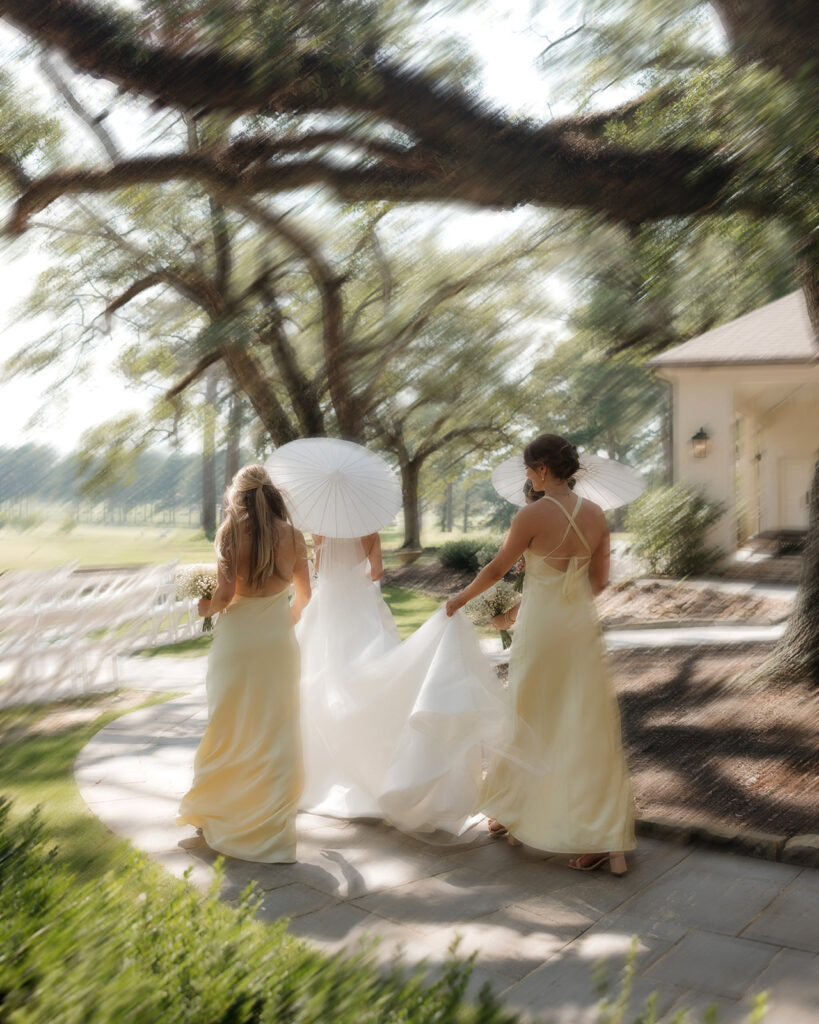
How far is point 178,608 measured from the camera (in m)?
9.84

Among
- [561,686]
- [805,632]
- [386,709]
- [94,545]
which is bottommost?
[805,632]

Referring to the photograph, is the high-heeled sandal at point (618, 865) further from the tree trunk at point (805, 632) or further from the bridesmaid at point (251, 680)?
the tree trunk at point (805, 632)

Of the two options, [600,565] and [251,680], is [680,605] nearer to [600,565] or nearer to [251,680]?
[600,565]

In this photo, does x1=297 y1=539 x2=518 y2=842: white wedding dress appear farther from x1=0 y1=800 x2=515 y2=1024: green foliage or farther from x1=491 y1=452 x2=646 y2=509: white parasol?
x1=0 y1=800 x2=515 y2=1024: green foliage

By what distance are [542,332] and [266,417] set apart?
2.20 feet

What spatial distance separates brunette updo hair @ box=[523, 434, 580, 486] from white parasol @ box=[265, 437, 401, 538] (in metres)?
1.14

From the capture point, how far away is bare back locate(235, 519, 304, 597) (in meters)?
4.31

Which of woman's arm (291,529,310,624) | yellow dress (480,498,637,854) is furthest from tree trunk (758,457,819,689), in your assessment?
woman's arm (291,529,310,624)

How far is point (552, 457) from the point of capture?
4.06 metres

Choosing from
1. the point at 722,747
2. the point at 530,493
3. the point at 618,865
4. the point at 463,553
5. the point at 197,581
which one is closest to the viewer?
the point at 618,865

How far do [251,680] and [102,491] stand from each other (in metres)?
2.68

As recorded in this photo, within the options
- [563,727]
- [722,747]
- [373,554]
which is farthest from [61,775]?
[722,747]

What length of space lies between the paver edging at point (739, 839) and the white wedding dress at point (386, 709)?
88 centimetres

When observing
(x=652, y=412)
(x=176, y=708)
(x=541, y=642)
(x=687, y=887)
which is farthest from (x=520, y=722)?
(x=176, y=708)
